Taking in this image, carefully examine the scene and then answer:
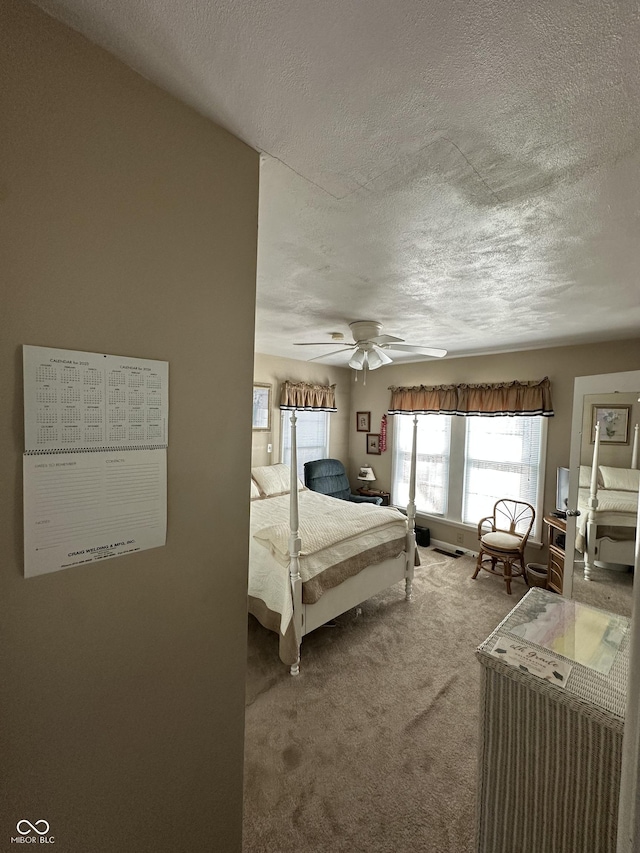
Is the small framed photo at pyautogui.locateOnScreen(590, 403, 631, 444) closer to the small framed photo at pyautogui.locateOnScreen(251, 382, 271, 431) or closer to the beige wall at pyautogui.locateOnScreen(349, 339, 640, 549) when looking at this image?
the beige wall at pyautogui.locateOnScreen(349, 339, 640, 549)

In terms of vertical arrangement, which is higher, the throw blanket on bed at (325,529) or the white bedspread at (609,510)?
the white bedspread at (609,510)

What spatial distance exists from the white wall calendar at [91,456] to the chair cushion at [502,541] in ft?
12.1

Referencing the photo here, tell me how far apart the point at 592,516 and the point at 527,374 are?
182cm

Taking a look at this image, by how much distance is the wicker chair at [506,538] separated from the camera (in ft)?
11.8

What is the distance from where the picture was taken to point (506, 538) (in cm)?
376

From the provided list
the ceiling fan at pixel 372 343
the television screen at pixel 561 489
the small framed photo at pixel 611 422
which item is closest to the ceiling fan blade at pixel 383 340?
the ceiling fan at pixel 372 343

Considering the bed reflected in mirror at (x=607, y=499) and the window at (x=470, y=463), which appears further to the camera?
the window at (x=470, y=463)

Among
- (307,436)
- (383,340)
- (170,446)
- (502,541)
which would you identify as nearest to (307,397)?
(307,436)

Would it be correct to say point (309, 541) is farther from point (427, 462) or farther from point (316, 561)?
point (427, 462)

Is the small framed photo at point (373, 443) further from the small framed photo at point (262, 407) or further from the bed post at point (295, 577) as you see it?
the bed post at point (295, 577)

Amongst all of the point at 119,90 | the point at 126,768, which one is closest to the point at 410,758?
the point at 126,768

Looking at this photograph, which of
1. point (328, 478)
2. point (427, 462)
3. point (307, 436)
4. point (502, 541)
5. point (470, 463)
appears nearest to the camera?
point (502, 541)

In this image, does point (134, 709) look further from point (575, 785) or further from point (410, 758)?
point (410, 758)

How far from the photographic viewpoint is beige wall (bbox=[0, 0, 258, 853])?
2.31 ft
